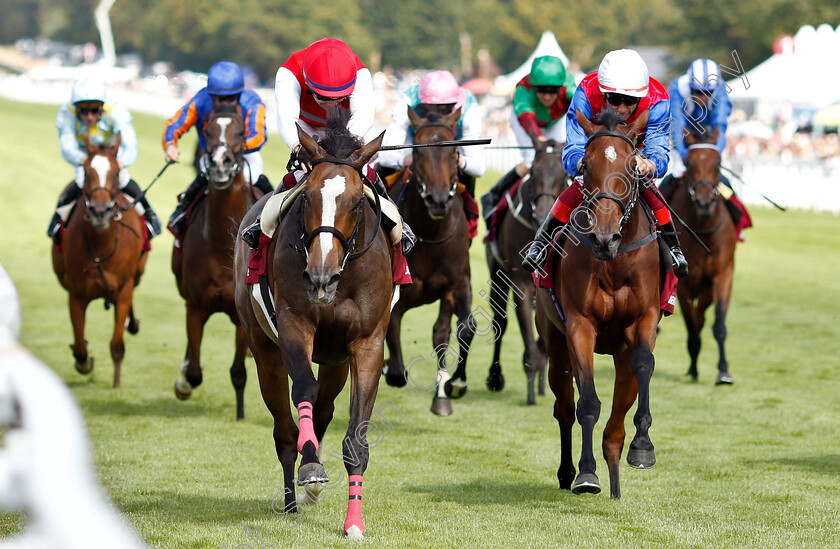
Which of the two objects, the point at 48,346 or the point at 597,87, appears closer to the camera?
the point at 597,87

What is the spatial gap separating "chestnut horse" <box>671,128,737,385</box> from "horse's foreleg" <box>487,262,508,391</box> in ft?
5.66

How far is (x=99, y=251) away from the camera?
390 inches

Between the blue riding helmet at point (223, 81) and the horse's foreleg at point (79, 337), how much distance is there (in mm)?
2415

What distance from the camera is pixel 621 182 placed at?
5.64m

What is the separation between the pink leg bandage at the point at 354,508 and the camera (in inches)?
207

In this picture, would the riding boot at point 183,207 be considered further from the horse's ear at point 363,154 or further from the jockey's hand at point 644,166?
the jockey's hand at point 644,166

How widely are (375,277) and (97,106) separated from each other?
5.87m

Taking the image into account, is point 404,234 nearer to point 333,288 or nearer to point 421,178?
point 333,288

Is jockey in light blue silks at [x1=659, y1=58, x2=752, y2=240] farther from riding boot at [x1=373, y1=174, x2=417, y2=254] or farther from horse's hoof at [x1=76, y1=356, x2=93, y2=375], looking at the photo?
horse's hoof at [x1=76, y1=356, x2=93, y2=375]

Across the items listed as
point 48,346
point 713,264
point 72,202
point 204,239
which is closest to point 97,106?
point 72,202

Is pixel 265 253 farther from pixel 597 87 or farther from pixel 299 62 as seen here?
pixel 597 87

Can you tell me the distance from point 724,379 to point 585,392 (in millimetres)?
4877

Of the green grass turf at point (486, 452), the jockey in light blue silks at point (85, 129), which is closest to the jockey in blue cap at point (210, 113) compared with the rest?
the jockey in light blue silks at point (85, 129)

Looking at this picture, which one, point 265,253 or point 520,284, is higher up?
point 265,253
